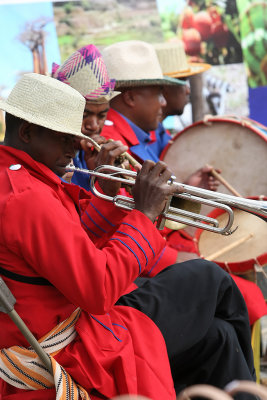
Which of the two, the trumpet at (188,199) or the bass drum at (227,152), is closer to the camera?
the trumpet at (188,199)

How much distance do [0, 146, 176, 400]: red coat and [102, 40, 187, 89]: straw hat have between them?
2074mm

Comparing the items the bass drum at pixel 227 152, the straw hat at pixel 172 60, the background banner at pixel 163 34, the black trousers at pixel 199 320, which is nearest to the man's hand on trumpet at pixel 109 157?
the black trousers at pixel 199 320

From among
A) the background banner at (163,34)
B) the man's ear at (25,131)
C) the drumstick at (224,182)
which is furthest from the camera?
the background banner at (163,34)

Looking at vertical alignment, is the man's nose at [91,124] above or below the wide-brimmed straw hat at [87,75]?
below

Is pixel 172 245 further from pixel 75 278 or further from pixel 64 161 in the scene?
pixel 75 278

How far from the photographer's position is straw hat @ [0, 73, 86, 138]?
223 cm

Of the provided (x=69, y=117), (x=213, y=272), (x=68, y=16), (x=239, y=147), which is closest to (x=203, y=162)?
(x=239, y=147)

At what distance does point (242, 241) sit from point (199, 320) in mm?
1102

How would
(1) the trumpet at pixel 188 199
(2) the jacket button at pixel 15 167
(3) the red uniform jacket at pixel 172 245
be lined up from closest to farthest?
(2) the jacket button at pixel 15 167 < (1) the trumpet at pixel 188 199 < (3) the red uniform jacket at pixel 172 245

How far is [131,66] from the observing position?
171 inches

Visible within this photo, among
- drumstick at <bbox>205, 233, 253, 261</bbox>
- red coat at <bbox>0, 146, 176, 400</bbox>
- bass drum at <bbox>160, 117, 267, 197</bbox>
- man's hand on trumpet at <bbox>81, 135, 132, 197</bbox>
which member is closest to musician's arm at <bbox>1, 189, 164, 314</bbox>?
red coat at <bbox>0, 146, 176, 400</bbox>

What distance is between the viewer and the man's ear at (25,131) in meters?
2.28

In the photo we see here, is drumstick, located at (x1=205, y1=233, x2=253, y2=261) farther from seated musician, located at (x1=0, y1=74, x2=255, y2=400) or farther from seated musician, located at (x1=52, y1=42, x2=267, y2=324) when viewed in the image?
seated musician, located at (x1=0, y1=74, x2=255, y2=400)

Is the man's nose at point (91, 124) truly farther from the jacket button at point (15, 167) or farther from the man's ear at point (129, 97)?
the jacket button at point (15, 167)
